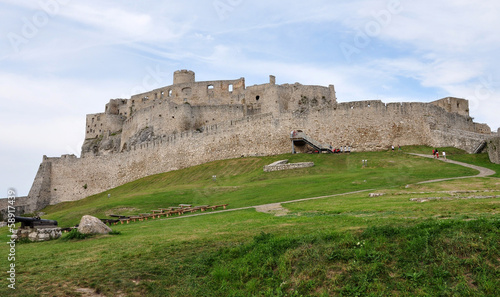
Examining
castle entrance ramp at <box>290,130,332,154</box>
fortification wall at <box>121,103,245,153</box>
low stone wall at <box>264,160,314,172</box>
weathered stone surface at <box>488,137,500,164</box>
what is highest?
fortification wall at <box>121,103,245,153</box>

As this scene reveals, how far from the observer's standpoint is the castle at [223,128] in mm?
48719

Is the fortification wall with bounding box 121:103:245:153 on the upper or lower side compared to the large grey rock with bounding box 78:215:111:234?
upper

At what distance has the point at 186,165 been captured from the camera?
5753 cm

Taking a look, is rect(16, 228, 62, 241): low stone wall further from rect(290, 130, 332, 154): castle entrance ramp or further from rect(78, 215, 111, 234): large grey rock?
rect(290, 130, 332, 154): castle entrance ramp

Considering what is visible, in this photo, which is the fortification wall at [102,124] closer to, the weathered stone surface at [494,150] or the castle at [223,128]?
the castle at [223,128]

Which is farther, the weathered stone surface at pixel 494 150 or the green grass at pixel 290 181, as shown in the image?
the weathered stone surface at pixel 494 150

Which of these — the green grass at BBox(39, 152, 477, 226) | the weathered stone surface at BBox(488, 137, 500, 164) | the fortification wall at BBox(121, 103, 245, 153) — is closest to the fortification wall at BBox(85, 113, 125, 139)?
the fortification wall at BBox(121, 103, 245, 153)

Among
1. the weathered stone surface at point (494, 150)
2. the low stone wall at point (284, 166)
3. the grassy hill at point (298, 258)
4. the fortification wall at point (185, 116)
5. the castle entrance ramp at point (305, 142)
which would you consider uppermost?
the fortification wall at point (185, 116)

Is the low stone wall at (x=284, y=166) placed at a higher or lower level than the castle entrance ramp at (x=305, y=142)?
lower

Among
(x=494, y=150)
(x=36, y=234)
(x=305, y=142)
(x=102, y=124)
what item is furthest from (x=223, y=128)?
(x=102, y=124)

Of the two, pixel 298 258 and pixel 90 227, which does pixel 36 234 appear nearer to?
pixel 90 227

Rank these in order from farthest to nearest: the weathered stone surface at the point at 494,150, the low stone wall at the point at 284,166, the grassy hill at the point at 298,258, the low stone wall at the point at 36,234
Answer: the low stone wall at the point at 284,166 < the weathered stone surface at the point at 494,150 < the low stone wall at the point at 36,234 < the grassy hill at the point at 298,258

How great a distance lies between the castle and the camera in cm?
4872

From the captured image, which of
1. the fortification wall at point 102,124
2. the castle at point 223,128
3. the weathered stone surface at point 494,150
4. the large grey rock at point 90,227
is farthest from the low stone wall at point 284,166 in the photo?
the fortification wall at point 102,124
